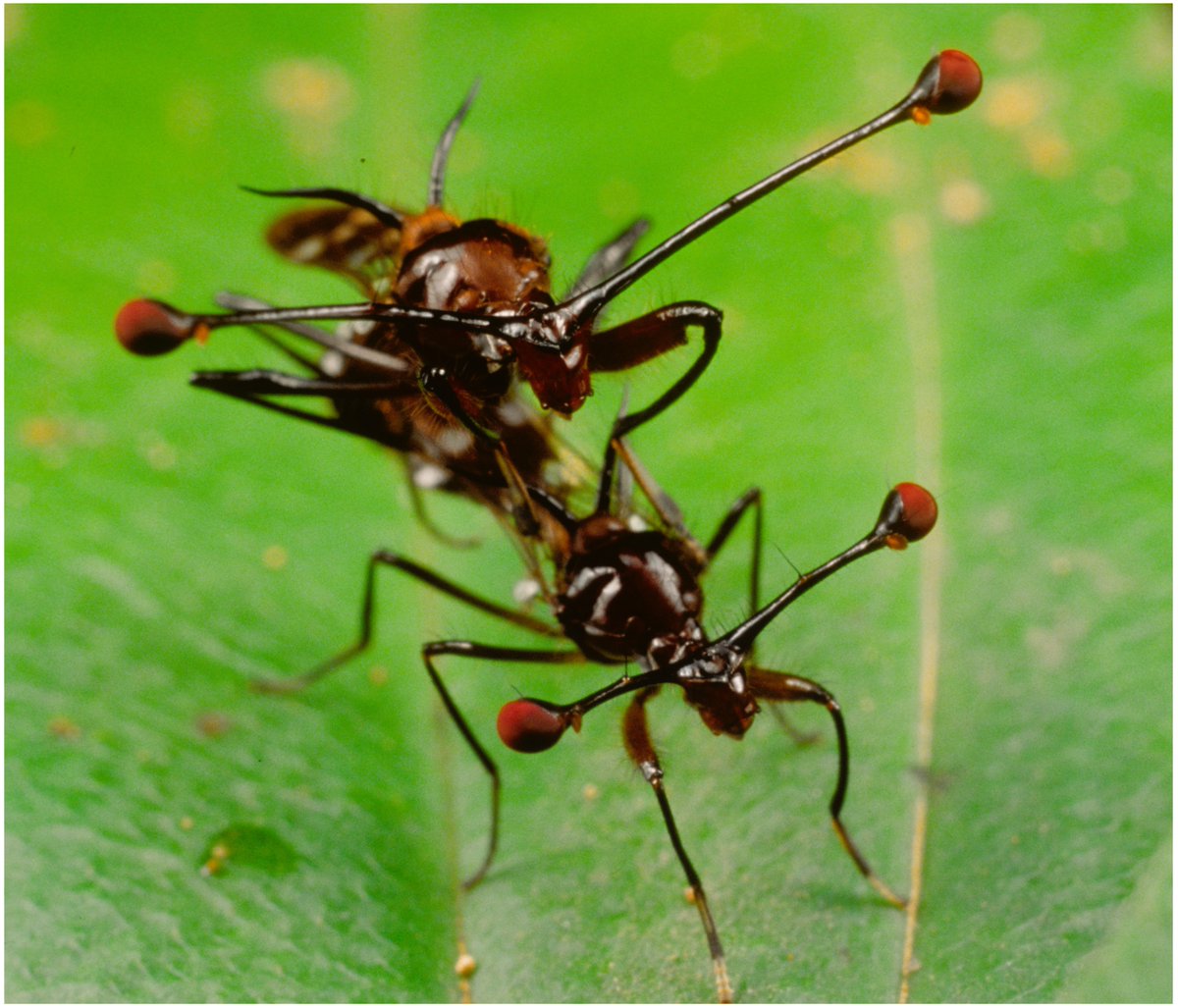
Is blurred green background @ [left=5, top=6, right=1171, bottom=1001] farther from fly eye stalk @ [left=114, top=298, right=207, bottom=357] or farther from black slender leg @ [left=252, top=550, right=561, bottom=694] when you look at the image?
fly eye stalk @ [left=114, top=298, right=207, bottom=357]

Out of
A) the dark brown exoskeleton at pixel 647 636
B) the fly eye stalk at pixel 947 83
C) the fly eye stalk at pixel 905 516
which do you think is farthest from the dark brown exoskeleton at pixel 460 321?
the fly eye stalk at pixel 905 516

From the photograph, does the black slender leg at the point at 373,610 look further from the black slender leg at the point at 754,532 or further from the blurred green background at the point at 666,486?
the black slender leg at the point at 754,532

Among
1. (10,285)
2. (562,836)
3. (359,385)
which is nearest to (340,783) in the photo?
(562,836)

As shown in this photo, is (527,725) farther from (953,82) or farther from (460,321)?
(953,82)

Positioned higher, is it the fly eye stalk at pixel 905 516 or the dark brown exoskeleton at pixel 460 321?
the dark brown exoskeleton at pixel 460 321

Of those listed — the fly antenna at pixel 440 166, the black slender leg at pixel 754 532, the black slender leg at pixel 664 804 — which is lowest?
the black slender leg at pixel 664 804

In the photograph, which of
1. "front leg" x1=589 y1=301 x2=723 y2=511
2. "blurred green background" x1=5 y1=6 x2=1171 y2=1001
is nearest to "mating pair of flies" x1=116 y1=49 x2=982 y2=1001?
"front leg" x1=589 y1=301 x2=723 y2=511

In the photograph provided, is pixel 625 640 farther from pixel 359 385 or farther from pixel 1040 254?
pixel 1040 254
